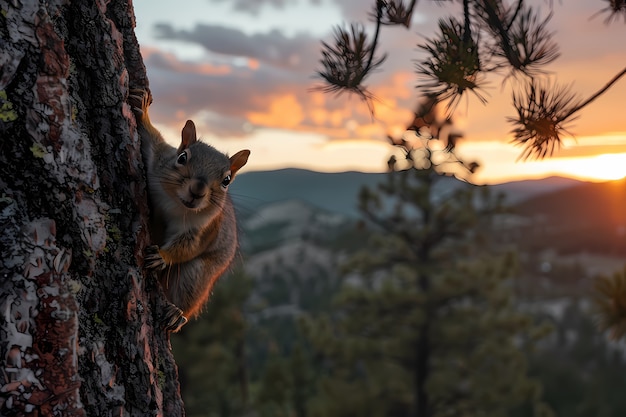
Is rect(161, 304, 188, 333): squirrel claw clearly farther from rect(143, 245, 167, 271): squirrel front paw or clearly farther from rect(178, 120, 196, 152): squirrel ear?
rect(178, 120, 196, 152): squirrel ear

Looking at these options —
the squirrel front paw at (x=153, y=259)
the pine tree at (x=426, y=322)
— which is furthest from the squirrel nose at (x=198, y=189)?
the pine tree at (x=426, y=322)

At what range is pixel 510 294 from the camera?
1758 cm

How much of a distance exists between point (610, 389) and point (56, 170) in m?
25.3

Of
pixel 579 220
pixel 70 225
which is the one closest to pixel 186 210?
pixel 70 225

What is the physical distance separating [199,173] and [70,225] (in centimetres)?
104

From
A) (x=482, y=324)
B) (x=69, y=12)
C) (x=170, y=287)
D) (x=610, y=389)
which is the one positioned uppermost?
(x=69, y=12)

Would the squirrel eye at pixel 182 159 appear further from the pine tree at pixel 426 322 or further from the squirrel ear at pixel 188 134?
the pine tree at pixel 426 322

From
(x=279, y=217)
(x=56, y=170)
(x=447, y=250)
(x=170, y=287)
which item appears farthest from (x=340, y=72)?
(x=279, y=217)

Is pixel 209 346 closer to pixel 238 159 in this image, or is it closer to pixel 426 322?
pixel 426 322

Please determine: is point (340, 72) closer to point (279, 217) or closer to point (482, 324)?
point (482, 324)

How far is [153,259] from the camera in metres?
2.27

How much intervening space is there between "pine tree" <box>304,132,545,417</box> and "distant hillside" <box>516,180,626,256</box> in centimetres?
2290

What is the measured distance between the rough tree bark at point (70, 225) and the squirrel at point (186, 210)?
0.28 meters

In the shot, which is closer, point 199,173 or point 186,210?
point 186,210
